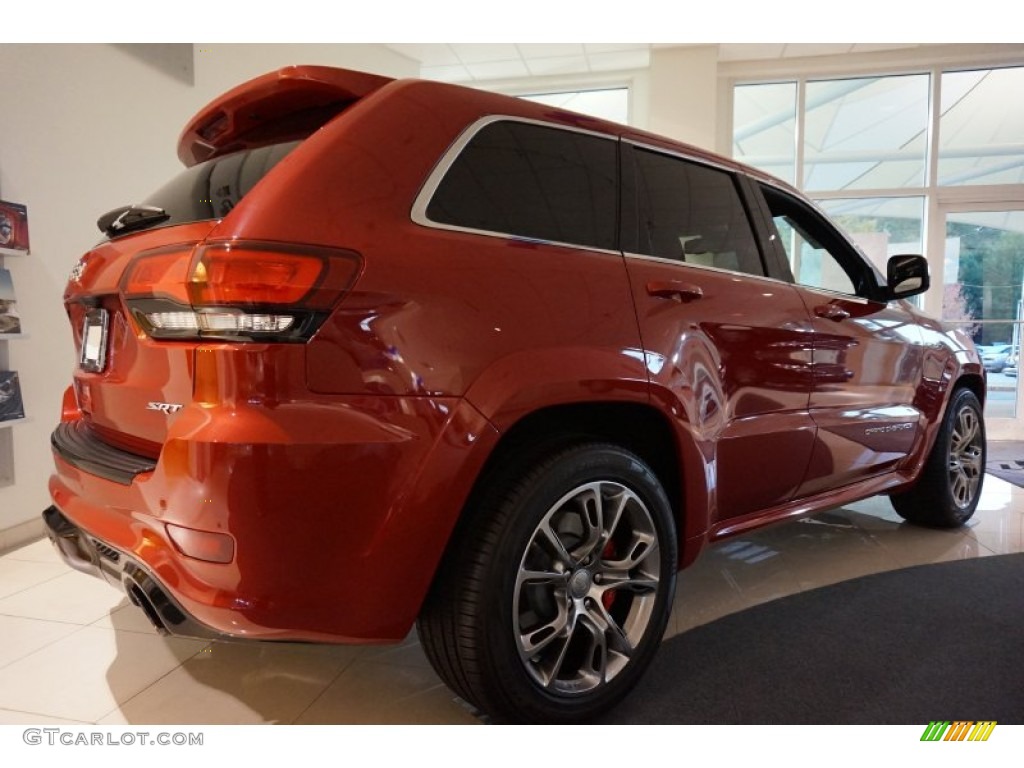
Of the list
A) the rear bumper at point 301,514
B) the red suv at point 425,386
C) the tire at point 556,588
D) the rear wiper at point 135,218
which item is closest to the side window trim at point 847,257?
the red suv at point 425,386

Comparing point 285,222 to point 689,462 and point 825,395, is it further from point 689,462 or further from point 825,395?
point 825,395

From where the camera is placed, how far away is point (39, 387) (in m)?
3.21

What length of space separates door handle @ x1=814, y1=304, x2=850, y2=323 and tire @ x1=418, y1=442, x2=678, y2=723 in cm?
105

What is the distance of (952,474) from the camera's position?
3.15 meters

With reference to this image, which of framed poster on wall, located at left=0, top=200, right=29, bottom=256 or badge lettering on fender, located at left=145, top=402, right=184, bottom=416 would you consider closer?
badge lettering on fender, located at left=145, top=402, right=184, bottom=416

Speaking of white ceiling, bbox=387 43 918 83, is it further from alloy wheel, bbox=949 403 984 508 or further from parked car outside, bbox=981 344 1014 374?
alloy wheel, bbox=949 403 984 508

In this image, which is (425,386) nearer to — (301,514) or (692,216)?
(301,514)

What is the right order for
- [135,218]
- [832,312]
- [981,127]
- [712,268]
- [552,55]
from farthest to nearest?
[981,127] < [552,55] < [832,312] < [712,268] < [135,218]

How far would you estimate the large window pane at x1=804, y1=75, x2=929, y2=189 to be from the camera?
7.07 metres

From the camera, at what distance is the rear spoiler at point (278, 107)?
58.2 inches

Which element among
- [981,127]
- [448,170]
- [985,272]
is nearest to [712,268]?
[448,170]

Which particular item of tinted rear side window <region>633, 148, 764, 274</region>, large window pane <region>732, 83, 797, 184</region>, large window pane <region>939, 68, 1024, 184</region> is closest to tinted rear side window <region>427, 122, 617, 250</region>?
tinted rear side window <region>633, 148, 764, 274</region>

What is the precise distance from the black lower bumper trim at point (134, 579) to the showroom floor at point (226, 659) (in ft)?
1.55

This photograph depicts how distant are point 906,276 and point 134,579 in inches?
111
